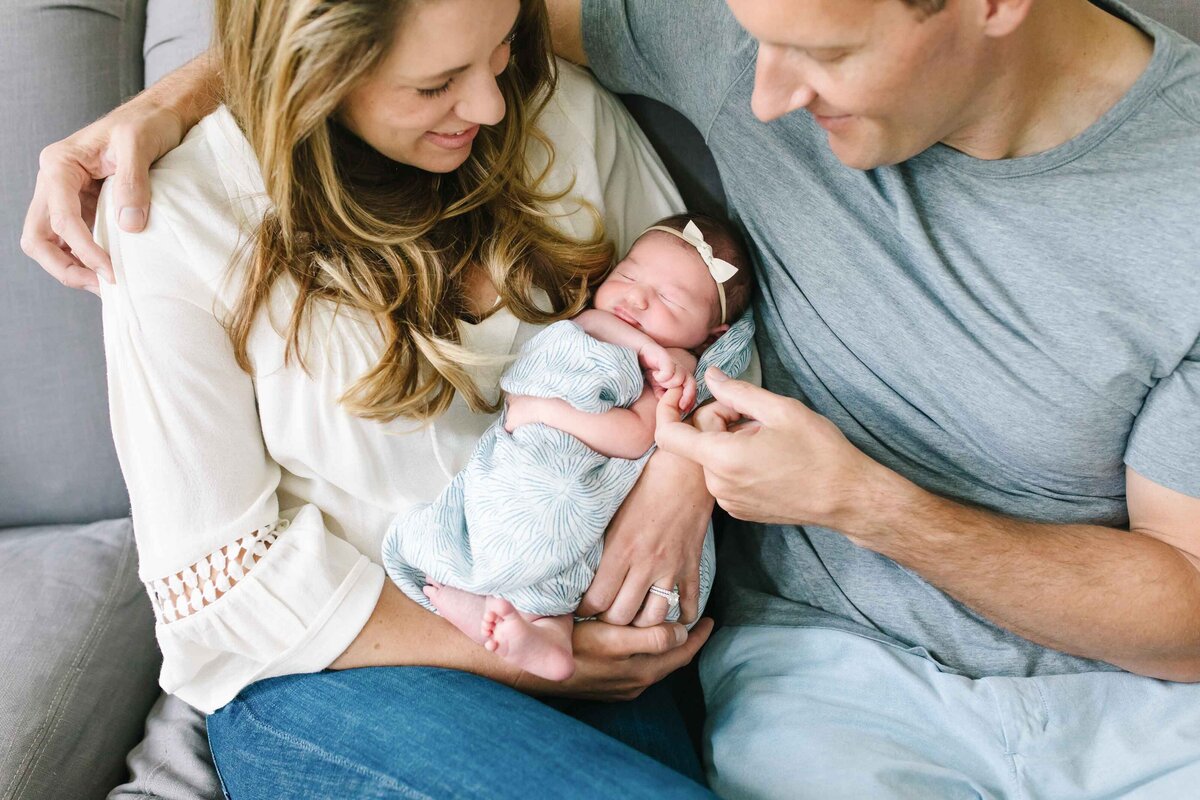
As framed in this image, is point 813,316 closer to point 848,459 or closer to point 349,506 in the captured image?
point 848,459

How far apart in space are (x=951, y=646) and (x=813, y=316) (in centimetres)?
54

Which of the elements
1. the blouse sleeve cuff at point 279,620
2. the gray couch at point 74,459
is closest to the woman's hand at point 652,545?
the blouse sleeve cuff at point 279,620

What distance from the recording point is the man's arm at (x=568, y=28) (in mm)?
1638

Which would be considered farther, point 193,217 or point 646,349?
point 646,349

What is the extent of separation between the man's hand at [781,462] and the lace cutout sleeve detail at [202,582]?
0.59 metres

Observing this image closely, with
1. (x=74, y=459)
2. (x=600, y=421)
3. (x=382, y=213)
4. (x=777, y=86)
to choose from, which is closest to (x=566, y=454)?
(x=600, y=421)

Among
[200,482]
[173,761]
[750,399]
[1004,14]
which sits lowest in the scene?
[173,761]

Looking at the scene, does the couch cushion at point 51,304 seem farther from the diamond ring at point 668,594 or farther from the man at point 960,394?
the diamond ring at point 668,594

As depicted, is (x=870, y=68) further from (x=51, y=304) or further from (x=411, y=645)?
(x=51, y=304)

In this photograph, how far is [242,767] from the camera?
137 cm

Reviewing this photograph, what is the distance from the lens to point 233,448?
51.7 inches

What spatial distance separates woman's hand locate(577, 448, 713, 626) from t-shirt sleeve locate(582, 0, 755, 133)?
0.51 meters

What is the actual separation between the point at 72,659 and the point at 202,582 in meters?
0.50

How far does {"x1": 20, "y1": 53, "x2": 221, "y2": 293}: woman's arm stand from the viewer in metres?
1.25
